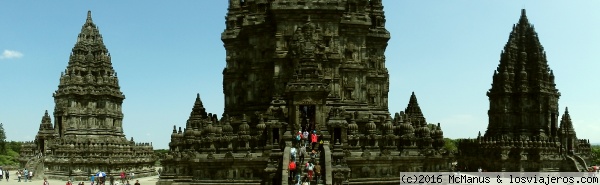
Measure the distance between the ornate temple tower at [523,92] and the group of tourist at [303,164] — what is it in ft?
125

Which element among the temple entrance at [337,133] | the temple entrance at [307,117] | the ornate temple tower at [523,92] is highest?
the ornate temple tower at [523,92]

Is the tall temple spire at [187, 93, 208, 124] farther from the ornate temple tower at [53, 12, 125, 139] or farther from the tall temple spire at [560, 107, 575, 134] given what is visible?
the tall temple spire at [560, 107, 575, 134]

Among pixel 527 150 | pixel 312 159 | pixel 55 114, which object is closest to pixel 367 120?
pixel 312 159

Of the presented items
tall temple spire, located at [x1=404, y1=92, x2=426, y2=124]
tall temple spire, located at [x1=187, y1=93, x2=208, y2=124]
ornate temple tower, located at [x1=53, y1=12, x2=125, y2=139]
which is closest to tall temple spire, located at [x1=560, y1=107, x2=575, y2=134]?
tall temple spire, located at [x1=404, y1=92, x2=426, y2=124]

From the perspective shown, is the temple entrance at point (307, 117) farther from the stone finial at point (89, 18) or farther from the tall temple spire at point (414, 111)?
the stone finial at point (89, 18)

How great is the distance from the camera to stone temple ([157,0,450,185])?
40.0 meters

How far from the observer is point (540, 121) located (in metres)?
69.4

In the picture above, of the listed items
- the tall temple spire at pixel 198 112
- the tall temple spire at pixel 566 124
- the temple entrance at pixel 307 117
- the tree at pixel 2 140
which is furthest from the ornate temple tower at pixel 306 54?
the tree at pixel 2 140

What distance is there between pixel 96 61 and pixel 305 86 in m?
34.0

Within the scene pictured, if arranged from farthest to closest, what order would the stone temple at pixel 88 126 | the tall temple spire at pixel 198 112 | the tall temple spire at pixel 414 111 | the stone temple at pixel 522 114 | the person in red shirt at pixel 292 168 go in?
the stone temple at pixel 522 114
the stone temple at pixel 88 126
the tall temple spire at pixel 414 111
the tall temple spire at pixel 198 112
the person in red shirt at pixel 292 168

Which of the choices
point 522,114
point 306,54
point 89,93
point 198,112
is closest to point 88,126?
point 89,93

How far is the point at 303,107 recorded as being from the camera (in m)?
41.1

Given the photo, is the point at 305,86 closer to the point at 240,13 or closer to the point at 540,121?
the point at 240,13

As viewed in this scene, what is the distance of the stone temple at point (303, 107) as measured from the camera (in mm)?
40031
